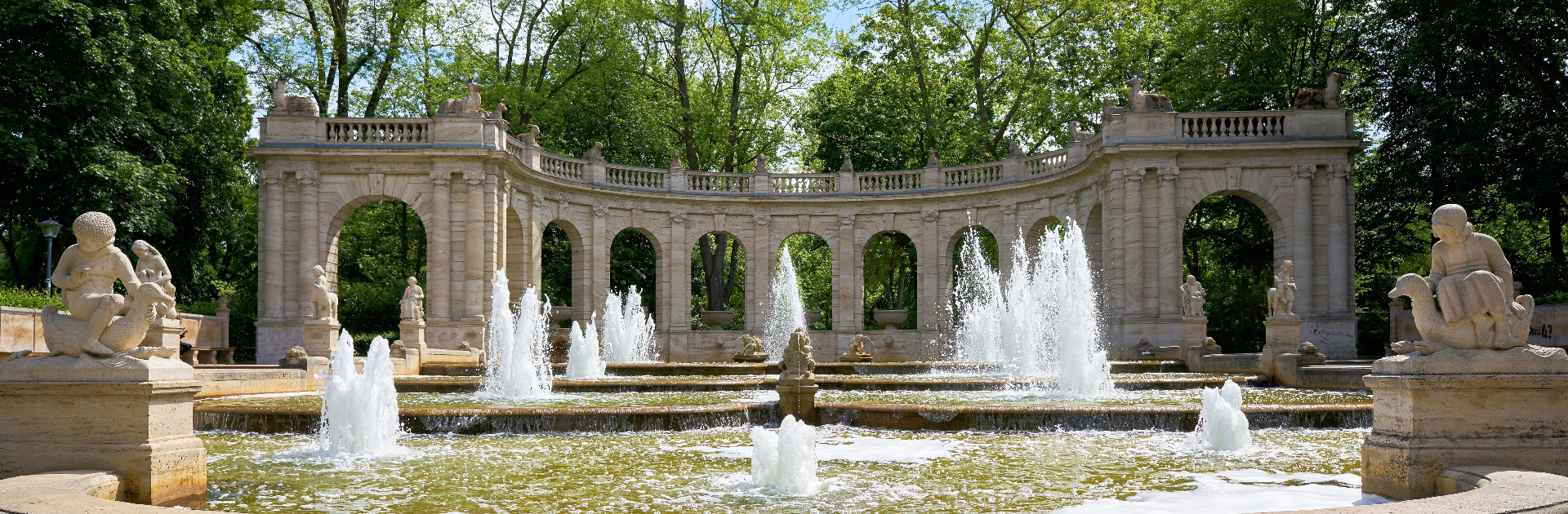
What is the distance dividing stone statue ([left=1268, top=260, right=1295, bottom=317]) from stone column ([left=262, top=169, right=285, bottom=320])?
2229 centimetres

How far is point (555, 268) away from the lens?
38.3m

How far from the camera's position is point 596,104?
3819 centimetres

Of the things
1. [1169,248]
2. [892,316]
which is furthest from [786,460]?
[892,316]

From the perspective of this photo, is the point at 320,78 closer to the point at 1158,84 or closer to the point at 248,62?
the point at 248,62

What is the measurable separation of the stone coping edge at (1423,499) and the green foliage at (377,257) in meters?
30.1

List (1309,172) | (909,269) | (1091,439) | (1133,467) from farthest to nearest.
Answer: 1. (909,269)
2. (1309,172)
3. (1091,439)
4. (1133,467)

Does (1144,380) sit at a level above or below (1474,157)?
below

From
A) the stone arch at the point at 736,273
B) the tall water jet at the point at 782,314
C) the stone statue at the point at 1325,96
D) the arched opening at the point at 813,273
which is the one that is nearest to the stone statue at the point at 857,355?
the tall water jet at the point at 782,314

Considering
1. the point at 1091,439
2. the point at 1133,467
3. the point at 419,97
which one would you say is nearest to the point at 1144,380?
the point at 1091,439

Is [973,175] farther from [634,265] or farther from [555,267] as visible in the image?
[555,267]

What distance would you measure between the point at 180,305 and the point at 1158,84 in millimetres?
28856

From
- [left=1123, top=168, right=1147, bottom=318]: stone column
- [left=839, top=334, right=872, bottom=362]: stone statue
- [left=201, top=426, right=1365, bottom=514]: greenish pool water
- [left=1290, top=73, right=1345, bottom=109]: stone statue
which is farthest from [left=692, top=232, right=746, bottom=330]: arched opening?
[left=201, top=426, right=1365, bottom=514]: greenish pool water

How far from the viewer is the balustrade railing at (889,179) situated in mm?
34156

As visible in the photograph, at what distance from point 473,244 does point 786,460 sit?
67.0ft
